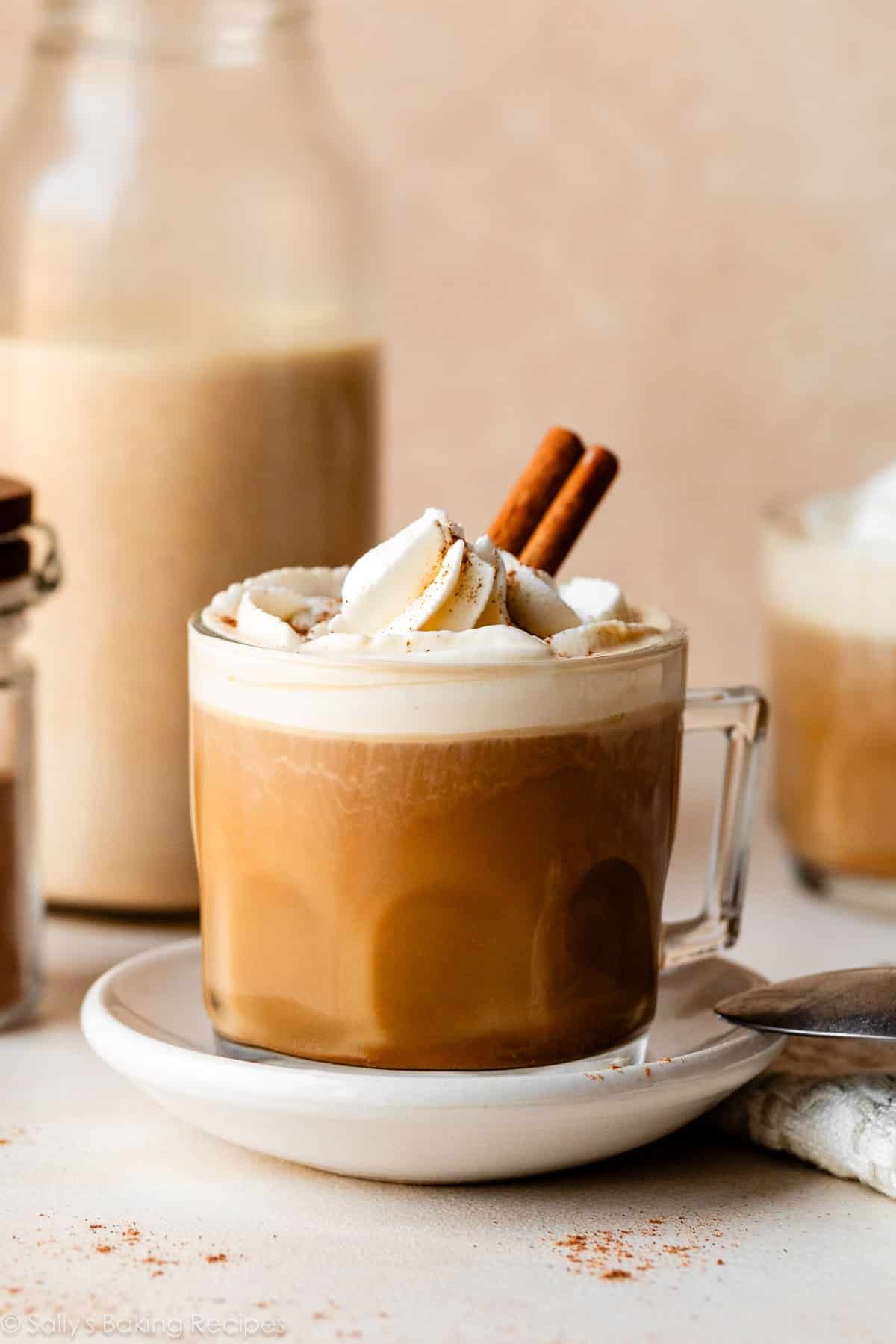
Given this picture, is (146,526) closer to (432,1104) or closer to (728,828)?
(728,828)

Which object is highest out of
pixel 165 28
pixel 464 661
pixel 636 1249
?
pixel 165 28

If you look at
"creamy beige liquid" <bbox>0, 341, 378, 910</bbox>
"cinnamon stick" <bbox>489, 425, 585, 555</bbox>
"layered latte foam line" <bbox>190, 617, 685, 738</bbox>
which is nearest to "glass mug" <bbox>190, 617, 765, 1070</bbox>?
"layered latte foam line" <bbox>190, 617, 685, 738</bbox>

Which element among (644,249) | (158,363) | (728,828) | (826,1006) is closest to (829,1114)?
(826,1006)

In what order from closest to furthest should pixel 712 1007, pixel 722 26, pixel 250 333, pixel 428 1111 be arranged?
pixel 428 1111, pixel 712 1007, pixel 250 333, pixel 722 26

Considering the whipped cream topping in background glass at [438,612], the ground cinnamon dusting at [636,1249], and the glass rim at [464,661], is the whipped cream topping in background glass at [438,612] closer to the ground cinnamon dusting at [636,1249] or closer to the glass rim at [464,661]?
the glass rim at [464,661]

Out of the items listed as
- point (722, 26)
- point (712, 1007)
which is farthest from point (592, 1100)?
point (722, 26)

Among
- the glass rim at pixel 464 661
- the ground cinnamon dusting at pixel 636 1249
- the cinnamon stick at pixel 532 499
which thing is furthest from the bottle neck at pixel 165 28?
the ground cinnamon dusting at pixel 636 1249

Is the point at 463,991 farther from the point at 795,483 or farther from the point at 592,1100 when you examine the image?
the point at 795,483

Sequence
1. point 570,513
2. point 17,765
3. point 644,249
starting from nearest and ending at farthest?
point 570,513 < point 17,765 < point 644,249
